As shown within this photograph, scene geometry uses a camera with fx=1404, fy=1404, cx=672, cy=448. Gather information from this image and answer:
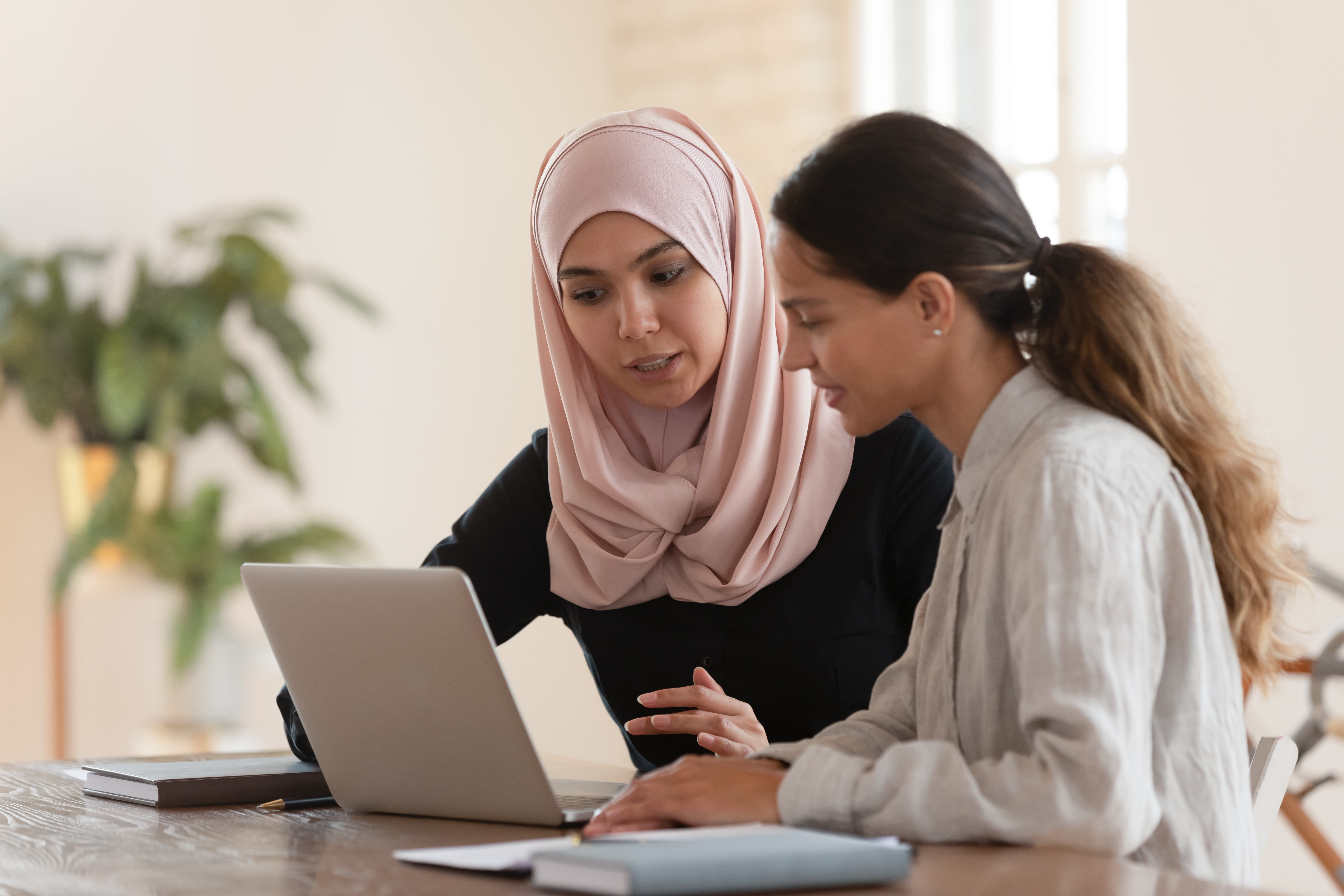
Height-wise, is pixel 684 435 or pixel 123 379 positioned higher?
pixel 684 435

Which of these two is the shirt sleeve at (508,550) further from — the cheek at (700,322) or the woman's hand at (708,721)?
the woman's hand at (708,721)

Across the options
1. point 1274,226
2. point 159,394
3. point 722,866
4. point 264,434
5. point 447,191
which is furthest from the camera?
point 447,191

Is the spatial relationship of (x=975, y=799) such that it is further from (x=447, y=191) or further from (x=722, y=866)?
(x=447, y=191)

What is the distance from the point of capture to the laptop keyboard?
4.01 feet

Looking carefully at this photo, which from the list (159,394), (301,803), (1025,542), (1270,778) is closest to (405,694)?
(301,803)

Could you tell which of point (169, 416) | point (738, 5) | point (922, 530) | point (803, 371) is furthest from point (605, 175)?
point (738, 5)

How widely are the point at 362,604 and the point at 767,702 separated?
63 centimetres

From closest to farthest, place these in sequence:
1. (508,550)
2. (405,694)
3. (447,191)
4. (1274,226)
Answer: (405,694) → (508,550) → (1274,226) → (447,191)

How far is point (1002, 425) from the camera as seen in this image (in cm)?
110

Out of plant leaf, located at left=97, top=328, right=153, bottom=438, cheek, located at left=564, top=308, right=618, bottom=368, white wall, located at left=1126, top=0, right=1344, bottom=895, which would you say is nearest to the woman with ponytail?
cheek, located at left=564, top=308, right=618, bottom=368

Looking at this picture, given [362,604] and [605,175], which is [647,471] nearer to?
[605,175]

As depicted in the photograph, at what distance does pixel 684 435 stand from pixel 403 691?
2.28 ft

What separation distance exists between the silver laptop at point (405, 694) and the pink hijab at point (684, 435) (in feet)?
1.33

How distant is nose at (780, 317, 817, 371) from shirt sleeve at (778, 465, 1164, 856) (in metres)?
0.25
